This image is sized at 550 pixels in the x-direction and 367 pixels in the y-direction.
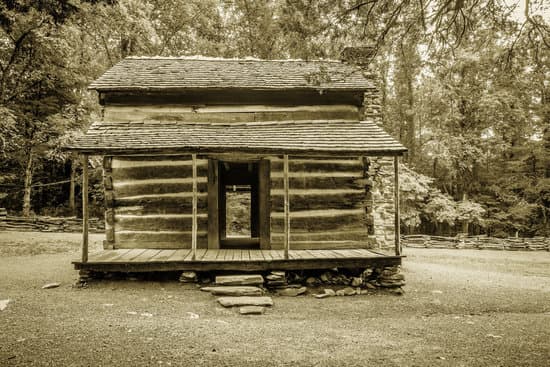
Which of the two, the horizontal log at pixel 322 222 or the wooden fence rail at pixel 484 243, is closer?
the horizontal log at pixel 322 222

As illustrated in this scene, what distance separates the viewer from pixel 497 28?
18.9ft

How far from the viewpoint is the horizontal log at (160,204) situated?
359 inches

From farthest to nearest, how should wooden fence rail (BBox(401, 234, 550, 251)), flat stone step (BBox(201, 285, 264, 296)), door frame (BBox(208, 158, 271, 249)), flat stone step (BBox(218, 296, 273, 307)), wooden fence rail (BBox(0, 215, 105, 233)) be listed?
wooden fence rail (BBox(401, 234, 550, 251)) < wooden fence rail (BBox(0, 215, 105, 233)) < door frame (BBox(208, 158, 271, 249)) < flat stone step (BBox(201, 285, 264, 296)) < flat stone step (BBox(218, 296, 273, 307))

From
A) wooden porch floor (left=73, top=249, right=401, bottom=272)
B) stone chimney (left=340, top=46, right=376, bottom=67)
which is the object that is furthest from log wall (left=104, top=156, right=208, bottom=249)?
stone chimney (left=340, top=46, right=376, bottom=67)

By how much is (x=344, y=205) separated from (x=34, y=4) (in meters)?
7.34

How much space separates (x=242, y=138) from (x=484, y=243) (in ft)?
49.6

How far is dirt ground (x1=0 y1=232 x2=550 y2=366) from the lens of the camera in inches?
169

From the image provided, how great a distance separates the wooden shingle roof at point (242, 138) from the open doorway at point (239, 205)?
4.04 ft

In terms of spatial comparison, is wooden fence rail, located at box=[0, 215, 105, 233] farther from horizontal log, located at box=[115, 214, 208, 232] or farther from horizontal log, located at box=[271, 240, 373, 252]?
horizontal log, located at box=[271, 240, 373, 252]

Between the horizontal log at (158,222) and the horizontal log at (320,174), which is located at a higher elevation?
the horizontal log at (320,174)

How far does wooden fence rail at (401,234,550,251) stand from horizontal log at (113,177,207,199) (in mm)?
12959

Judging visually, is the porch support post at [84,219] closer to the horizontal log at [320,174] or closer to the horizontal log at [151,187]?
the horizontal log at [151,187]

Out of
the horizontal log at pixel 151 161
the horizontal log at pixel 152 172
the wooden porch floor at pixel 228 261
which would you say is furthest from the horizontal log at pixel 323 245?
the horizontal log at pixel 151 161

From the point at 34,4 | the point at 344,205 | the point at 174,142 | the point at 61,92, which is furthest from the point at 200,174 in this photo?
the point at 61,92
